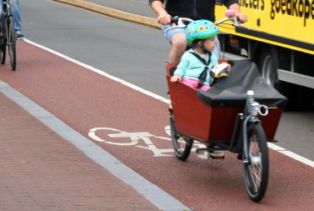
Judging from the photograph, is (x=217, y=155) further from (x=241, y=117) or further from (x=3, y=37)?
(x=3, y=37)

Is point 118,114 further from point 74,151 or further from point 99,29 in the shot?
point 99,29

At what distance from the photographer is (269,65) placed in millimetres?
11570

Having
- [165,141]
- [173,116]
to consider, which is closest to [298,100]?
[165,141]

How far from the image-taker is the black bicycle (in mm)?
14211

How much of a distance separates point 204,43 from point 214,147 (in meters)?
0.85

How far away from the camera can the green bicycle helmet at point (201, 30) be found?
7488 mm

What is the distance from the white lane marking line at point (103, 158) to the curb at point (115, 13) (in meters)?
12.0

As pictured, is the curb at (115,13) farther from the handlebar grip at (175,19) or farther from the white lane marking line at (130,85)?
the handlebar grip at (175,19)

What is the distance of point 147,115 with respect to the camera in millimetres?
10805

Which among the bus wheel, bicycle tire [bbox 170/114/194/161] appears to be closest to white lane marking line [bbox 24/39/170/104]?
the bus wheel

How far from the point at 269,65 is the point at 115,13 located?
49.2ft

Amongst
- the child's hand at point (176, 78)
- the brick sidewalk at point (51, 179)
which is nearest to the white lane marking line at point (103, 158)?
the brick sidewalk at point (51, 179)

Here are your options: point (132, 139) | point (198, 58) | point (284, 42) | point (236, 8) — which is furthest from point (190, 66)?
point (284, 42)

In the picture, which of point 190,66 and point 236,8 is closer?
point 190,66
